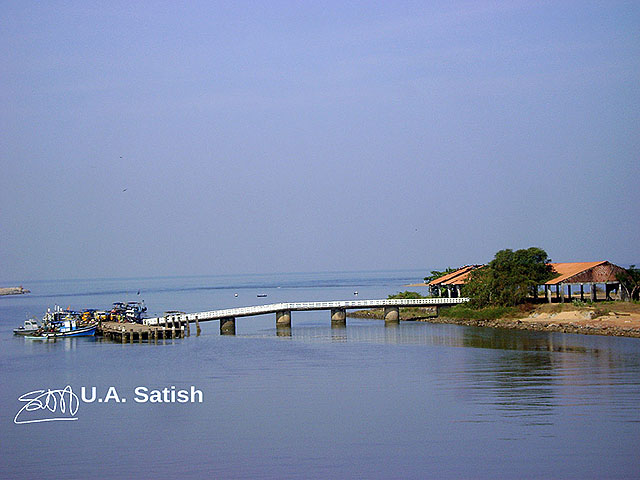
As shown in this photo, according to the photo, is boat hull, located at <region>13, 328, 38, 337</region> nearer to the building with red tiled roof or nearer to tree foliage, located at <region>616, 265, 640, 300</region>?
the building with red tiled roof

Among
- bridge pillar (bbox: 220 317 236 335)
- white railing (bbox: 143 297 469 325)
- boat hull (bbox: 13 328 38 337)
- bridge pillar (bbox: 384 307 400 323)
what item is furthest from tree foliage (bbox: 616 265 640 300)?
boat hull (bbox: 13 328 38 337)

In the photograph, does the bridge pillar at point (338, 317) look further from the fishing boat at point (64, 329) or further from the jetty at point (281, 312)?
the fishing boat at point (64, 329)

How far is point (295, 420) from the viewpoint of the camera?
115 ft

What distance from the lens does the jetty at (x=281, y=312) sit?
74188mm

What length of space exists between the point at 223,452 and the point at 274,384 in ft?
43.4

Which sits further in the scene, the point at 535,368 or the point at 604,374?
the point at 535,368

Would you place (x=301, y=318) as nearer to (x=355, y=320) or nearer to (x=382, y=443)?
(x=355, y=320)

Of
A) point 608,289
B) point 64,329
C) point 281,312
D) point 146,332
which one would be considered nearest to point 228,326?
point 281,312

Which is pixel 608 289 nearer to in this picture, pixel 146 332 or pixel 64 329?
pixel 146 332

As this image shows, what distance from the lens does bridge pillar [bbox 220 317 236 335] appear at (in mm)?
75625

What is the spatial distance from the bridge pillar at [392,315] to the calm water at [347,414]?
20084 mm

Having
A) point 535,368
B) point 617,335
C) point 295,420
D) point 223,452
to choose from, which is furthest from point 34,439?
point 617,335

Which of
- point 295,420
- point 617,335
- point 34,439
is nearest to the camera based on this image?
point 34,439
